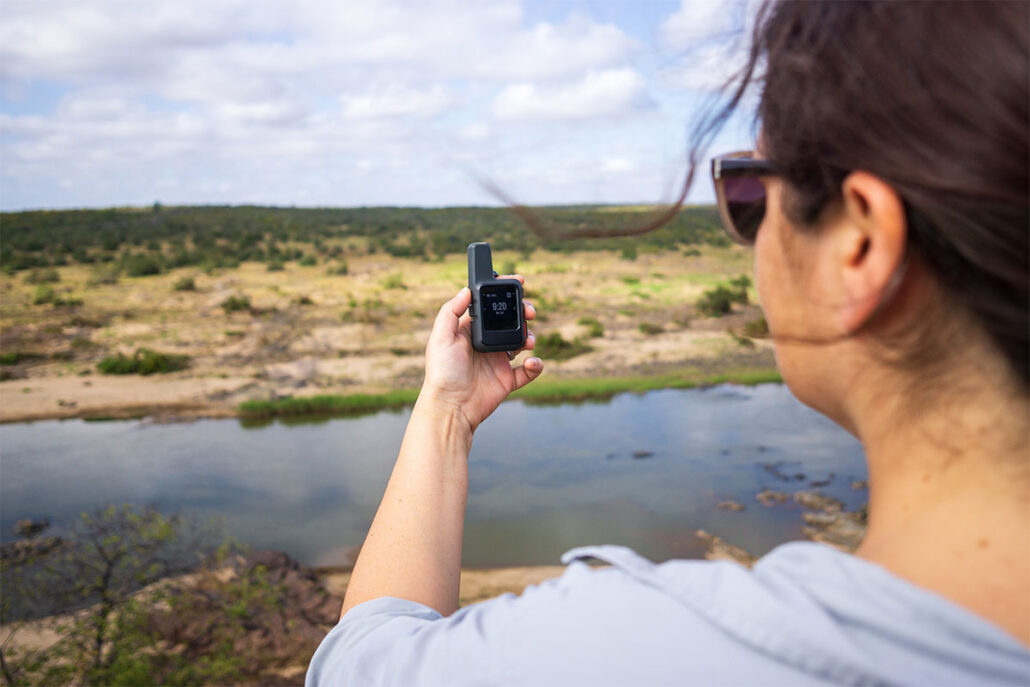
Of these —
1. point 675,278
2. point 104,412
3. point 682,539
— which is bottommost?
point 682,539

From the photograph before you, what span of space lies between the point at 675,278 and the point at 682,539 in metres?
16.6

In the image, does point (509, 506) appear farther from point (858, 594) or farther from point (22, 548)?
point (858, 594)

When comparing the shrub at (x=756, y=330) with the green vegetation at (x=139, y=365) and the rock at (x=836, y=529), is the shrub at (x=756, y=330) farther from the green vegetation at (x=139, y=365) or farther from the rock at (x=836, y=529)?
the green vegetation at (x=139, y=365)

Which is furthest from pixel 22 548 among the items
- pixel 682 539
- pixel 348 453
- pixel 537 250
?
pixel 537 250

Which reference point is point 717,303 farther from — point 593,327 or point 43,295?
point 43,295

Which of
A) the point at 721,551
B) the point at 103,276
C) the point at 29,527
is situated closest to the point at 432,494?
the point at 721,551

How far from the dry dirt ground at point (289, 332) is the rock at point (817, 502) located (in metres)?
5.13

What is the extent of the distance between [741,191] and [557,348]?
13.0 meters

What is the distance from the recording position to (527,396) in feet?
38.1

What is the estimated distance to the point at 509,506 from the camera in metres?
8.13

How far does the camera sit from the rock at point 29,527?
7.30m

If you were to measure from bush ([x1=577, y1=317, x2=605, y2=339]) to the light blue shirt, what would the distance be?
14357 millimetres

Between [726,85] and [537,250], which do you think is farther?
[537,250]

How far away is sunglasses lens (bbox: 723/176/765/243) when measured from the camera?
886 millimetres
